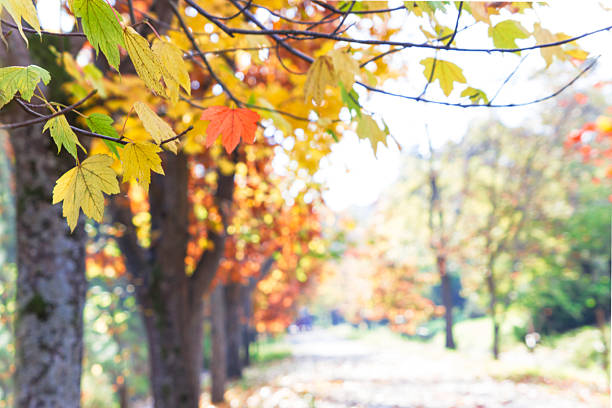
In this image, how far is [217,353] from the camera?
8.05 metres

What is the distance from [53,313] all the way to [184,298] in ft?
6.06

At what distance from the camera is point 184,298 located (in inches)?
161

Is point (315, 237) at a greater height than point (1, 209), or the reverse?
point (1, 209)

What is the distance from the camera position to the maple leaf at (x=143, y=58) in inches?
31.8

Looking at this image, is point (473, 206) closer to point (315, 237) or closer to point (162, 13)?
point (315, 237)

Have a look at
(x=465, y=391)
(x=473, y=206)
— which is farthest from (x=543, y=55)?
(x=473, y=206)

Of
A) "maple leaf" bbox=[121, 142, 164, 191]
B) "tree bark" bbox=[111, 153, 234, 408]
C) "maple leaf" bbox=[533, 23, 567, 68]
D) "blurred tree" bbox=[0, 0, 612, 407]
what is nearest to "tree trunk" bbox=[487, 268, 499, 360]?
"blurred tree" bbox=[0, 0, 612, 407]

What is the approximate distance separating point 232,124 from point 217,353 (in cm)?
788

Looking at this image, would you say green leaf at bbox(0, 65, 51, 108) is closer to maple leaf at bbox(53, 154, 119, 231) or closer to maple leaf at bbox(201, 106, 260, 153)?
maple leaf at bbox(53, 154, 119, 231)

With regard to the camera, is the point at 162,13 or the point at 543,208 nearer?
the point at 162,13

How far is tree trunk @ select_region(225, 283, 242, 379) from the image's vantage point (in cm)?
1116

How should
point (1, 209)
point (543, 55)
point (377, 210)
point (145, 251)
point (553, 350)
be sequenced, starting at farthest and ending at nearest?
point (377, 210), point (553, 350), point (1, 209), point (145, 251), point (543, 55)

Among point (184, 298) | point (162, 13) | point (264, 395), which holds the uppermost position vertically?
point (162, 13)

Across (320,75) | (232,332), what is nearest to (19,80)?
(320,75)
